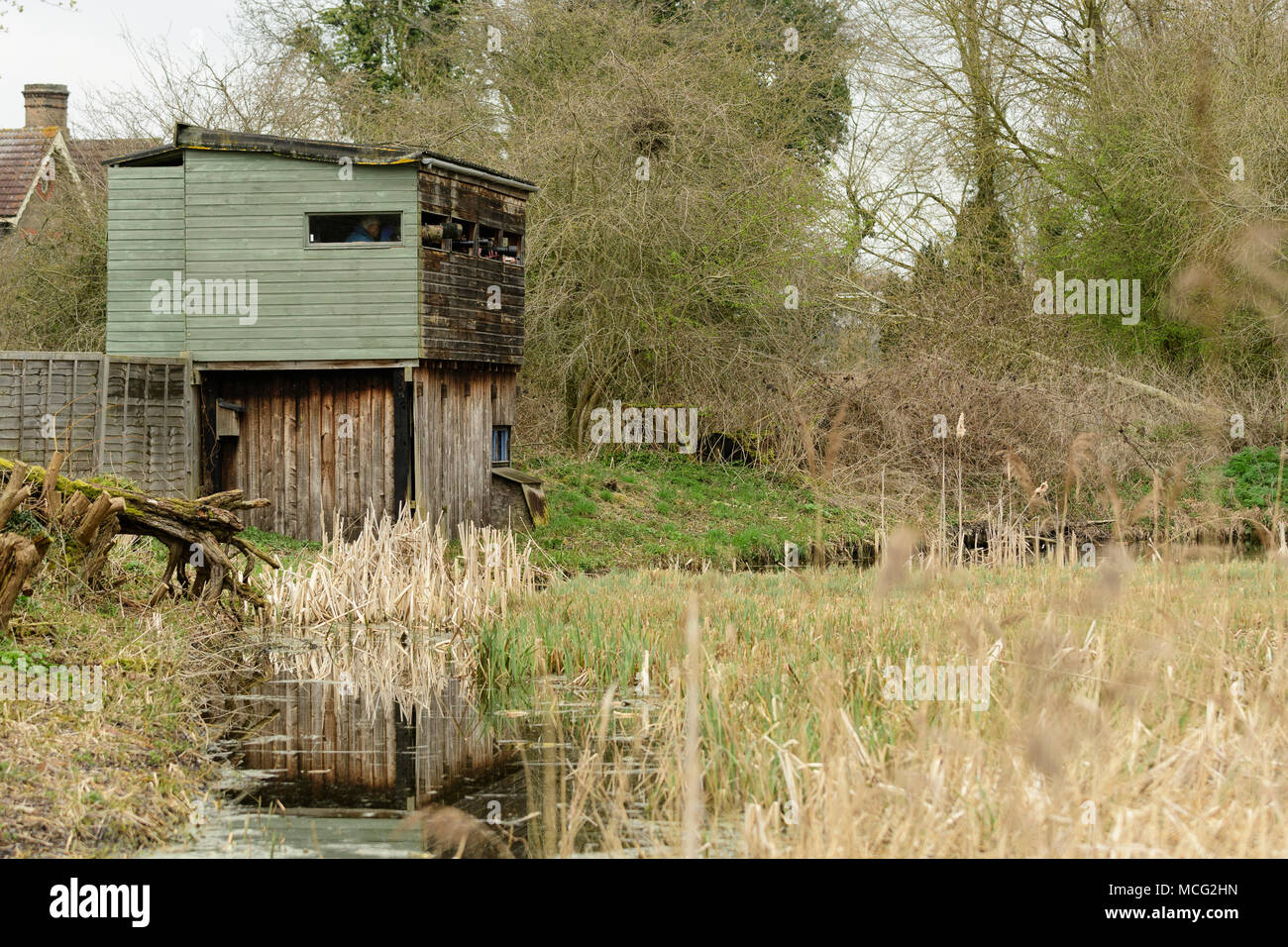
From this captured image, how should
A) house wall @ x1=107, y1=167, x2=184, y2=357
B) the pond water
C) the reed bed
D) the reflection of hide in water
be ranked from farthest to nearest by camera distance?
house wall @ x1=107, y1=167, x2=184, y2=357, the reed bed, the reflection of hide in water, the pond water

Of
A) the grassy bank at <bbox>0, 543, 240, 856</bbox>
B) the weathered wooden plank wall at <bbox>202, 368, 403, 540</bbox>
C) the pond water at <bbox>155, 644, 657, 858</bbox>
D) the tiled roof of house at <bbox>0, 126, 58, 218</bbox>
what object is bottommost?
the pond water at <bbox>155, 644, 657, 858</bbox>

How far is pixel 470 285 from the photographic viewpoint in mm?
21391

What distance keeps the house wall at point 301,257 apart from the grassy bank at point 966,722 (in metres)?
10.1

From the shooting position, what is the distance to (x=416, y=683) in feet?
35.9

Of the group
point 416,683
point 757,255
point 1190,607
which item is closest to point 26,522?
point 416,683

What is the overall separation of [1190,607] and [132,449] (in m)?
15.9

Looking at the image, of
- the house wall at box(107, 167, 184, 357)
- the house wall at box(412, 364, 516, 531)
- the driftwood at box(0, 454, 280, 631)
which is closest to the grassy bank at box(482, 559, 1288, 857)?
the driftwood at box(0, 454, 280, 631)

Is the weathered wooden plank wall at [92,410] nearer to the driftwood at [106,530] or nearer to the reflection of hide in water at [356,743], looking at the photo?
the driftwood at [106,530]

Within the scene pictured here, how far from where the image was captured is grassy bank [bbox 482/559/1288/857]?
469cm

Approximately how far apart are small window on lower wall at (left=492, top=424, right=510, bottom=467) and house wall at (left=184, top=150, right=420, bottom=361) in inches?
143

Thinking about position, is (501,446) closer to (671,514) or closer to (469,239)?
(671,514)

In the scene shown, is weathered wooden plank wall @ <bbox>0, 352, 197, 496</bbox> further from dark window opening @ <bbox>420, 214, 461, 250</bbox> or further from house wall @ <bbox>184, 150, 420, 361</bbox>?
dark window opening @ <bbox>420, 214, 461, 250</bbox>

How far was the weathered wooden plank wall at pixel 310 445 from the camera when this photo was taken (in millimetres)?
20609

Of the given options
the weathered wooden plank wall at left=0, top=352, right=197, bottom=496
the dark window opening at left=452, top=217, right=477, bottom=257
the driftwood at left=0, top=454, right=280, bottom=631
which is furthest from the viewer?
the dark window opening at left=452, top=217, right=477, bottom=257
